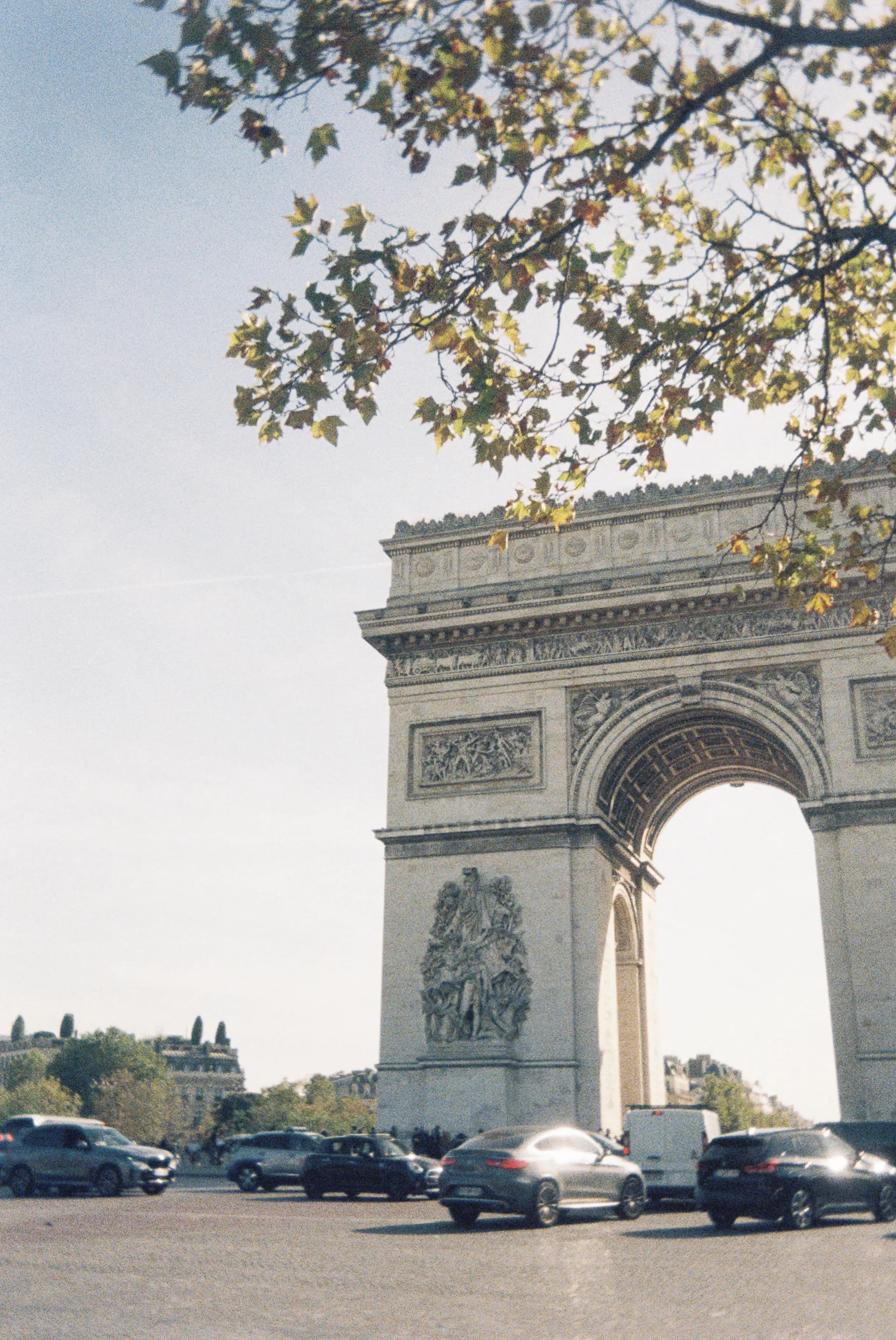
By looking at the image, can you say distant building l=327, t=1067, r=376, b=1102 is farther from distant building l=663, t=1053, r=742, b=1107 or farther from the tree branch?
the tree branch

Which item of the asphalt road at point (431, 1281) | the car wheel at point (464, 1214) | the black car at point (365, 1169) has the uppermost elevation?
the black car at point (365, 1169)

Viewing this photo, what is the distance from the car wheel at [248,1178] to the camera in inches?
1009

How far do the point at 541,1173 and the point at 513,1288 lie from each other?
6299 millimetres

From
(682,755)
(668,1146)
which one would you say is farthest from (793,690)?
(668,1146)

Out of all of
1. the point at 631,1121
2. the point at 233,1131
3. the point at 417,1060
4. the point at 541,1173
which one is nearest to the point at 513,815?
the point at 417,1060

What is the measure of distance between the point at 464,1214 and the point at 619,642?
1663 cm

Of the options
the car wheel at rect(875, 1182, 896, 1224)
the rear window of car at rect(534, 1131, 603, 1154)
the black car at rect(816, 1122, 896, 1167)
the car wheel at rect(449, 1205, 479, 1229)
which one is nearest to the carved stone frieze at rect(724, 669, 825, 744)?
the black car at rect(816, 1122, 896, 1167)

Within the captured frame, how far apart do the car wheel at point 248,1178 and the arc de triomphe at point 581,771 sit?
3.28 m

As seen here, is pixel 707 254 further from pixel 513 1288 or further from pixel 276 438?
pixel 513 1288

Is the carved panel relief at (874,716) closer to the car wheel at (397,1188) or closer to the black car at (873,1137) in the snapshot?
the black car at (873,1137)

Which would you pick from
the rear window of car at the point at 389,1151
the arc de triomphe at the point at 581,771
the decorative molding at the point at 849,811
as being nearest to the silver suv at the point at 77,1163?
the rear window of car at the point at 389,1151

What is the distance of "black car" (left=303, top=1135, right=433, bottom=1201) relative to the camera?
2153 cm

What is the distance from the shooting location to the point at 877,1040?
998 inches

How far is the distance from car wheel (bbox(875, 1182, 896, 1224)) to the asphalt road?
51 centimetres
